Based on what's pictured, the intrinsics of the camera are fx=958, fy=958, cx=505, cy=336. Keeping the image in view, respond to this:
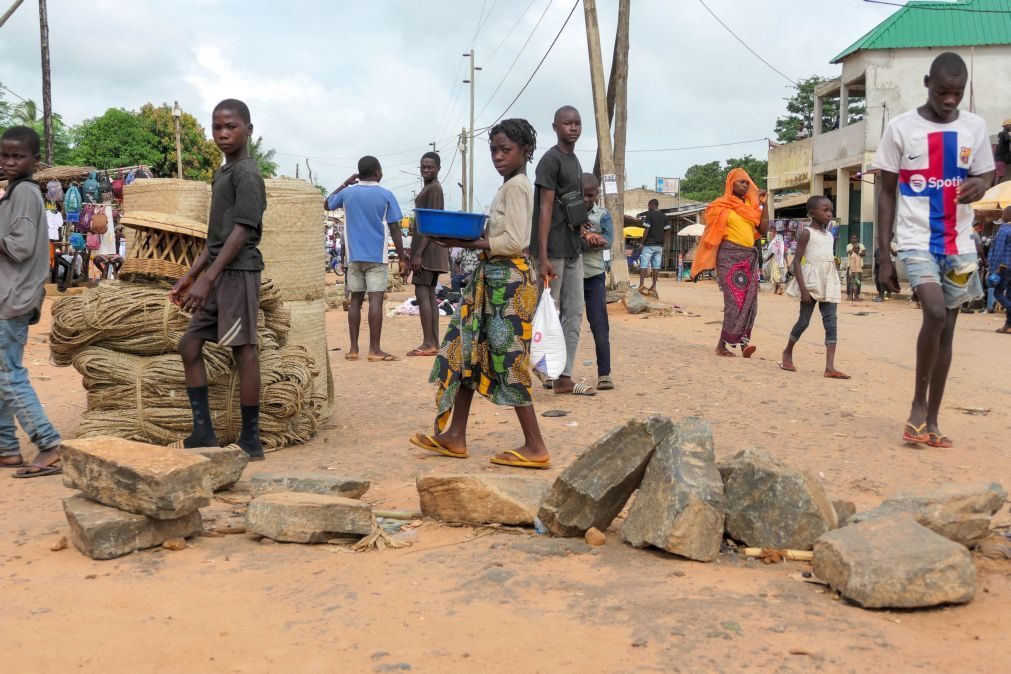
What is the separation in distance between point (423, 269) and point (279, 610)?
6.16 metres

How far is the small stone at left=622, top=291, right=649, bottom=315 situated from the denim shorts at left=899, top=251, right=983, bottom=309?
364 inches

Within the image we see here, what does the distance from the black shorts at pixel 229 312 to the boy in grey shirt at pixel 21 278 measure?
80 centimetres

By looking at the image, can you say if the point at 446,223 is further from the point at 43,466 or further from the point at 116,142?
the point at 116,142

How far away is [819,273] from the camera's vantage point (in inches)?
318

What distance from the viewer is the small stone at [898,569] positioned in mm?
2809

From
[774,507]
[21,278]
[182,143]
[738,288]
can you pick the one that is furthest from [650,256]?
[182,143]

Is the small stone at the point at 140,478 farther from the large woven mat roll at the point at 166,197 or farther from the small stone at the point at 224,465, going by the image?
the large woven mat roll at the point at 166,197

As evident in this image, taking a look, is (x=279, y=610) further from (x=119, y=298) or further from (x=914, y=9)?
(x=914, y=9)

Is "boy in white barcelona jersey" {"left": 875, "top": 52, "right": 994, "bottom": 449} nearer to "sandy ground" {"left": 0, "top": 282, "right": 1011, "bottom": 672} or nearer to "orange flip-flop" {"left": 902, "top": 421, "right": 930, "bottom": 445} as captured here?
"orange flip-flop" {"left": 902, "top": 421, "right": 930, "bottom": 445}

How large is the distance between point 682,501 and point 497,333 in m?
1.66

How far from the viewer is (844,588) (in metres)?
2.90

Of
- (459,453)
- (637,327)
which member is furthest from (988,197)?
(459,453)

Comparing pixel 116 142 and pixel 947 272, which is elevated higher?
pixel 116 142

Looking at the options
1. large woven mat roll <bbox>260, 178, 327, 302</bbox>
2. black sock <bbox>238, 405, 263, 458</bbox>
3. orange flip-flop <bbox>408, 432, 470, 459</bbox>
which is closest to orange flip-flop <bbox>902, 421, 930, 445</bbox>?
orange flip-flop <bbox>408, 432, 470, 459</bbox>
